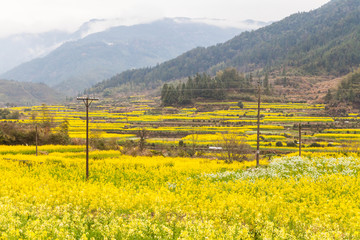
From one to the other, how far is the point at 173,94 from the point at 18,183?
100 meters

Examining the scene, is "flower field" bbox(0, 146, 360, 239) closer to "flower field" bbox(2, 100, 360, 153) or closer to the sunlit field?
the sunlit field

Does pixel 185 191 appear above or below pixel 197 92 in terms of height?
below

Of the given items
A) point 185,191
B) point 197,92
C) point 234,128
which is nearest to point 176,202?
point 185,191

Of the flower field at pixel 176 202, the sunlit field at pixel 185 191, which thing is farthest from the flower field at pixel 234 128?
the flower field at pixel 176 202

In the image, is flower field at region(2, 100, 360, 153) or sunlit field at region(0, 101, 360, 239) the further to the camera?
flower field at region(2, 100, 360, 153)

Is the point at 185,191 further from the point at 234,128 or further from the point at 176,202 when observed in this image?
the point at 234,128

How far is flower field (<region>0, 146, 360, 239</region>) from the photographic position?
9828mm

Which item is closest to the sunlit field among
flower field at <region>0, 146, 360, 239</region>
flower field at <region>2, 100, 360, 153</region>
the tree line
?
flower field at <region>0, 146, 360, 239</region>

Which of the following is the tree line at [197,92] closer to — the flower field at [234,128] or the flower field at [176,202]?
the flower field at [234,128]

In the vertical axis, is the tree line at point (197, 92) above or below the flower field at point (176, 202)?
above

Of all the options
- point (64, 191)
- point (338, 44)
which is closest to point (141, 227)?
point (64, 191)

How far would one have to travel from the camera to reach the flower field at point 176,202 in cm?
983

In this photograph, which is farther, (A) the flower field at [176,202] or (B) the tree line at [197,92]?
(B) the tree line at [197,92]

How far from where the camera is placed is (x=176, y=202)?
47.6 ft
